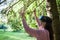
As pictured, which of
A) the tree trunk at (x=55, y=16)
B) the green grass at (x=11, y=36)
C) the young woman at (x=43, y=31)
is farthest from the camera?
the green grass at (x=11, y=36)

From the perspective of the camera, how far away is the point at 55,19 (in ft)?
9.52

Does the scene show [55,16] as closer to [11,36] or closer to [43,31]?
[43,31]

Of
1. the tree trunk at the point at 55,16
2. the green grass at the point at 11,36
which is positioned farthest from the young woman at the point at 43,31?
the green grass at the point at 11,36

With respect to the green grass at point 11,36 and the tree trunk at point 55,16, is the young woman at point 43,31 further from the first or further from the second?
the green grass at point 11,36

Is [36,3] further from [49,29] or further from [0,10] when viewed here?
[49,29]

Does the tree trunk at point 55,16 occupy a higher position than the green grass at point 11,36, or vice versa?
the tree trunk at point 55,16

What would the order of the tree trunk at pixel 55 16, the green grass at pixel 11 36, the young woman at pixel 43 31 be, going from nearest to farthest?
the young woman at pixel 43 31 < the tree trunk at pixel 55 16 < the green grass at pixel 11 36

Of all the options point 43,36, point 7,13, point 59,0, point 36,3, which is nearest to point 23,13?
point 43,36

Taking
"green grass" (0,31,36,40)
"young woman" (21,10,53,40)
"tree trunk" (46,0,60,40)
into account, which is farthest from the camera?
"green grass" (0,31,36,40)

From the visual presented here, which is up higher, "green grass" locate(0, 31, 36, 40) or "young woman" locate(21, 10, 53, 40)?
"young woman" locate(21, 10, 53, 40)

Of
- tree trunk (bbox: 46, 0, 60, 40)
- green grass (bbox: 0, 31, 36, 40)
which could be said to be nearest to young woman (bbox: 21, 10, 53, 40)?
tree trunk (bbox: 46, 0, 60, 40)

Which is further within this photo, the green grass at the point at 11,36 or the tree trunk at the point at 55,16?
the green grass at the point at 11,36

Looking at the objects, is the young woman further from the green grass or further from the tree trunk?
the green grass

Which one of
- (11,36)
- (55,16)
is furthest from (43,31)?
(11,36)
